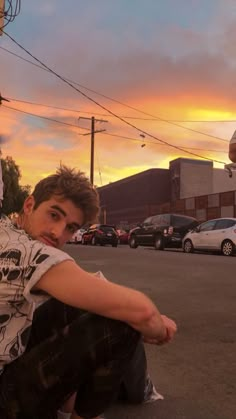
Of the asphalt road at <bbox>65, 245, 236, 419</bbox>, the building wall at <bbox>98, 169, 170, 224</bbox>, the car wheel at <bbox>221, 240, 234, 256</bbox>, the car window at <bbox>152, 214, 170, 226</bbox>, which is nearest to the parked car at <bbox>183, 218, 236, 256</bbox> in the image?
the car wheel at <bbox>221, 240, 234, 256</bbox>

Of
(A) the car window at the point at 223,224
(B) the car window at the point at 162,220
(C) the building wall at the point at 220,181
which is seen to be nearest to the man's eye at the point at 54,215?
(A) the car window at the point at 223,224

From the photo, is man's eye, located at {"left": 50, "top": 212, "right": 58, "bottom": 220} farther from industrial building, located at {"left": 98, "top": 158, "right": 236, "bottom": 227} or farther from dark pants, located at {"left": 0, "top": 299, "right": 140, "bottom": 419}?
industrial building, located at {"left": 98, "top": 158, "right": 236, "bottom": 227}

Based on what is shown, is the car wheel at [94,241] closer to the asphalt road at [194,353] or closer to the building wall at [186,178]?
the building wall at [186,178]

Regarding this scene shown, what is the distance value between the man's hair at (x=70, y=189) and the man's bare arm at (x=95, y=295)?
46 centimetres

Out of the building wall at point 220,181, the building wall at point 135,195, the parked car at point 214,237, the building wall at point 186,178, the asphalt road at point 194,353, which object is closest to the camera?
the asphalt road at point 194,353

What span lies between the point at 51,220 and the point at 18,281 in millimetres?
439

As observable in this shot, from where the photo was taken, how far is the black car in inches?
915

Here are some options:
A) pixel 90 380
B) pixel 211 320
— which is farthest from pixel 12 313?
pixel 211 320

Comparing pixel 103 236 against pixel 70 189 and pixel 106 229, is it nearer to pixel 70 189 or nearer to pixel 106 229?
pixel 106 229

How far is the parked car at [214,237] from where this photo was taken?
19556 millimetres

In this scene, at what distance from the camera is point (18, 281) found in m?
2.10

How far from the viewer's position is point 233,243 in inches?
758

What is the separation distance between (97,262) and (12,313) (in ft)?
40.2

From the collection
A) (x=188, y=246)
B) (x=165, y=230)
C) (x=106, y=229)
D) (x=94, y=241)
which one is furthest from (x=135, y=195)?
(x=188, y=246)
